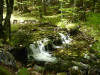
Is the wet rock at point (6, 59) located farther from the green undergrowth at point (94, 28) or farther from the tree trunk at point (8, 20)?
the green undergrowth at point (94, 28)

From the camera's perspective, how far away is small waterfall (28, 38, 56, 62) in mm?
8359

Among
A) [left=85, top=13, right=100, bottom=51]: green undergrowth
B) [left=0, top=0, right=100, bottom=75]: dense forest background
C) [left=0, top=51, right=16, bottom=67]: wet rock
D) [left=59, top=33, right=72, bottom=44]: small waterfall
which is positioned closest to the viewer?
[left=0, top=51, right=16, bottom=67]: wet rock

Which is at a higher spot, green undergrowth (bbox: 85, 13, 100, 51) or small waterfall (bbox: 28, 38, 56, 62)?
green undergrowth (bbox: 85, 13, 100, 51)

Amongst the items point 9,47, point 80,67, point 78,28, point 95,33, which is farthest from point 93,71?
point 78,28

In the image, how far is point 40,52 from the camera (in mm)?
9164

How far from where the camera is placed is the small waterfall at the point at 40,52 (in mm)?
8359

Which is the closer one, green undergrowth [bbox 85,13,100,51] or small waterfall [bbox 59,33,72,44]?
green undergrowth [bbox 85,13,100,51]

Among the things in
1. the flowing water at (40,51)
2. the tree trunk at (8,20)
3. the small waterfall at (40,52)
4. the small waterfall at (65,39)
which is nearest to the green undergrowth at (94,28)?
the small waterfall at (65,39)

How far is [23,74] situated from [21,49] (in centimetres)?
467

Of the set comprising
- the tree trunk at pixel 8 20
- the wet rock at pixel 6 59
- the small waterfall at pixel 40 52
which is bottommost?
the small waterfall at pixel 40 52

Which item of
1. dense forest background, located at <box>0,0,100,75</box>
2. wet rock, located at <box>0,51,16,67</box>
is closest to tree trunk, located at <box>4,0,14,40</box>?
dense forest background, located at <box>0,0,100,75</box>

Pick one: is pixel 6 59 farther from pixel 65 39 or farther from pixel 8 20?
pixel 65 39

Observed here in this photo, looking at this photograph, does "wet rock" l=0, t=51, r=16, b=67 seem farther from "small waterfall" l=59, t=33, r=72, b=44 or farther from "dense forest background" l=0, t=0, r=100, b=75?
"small waterfall" l=59, t=33, r=72, b=44

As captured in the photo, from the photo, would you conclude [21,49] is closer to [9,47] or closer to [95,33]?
[9,47]
